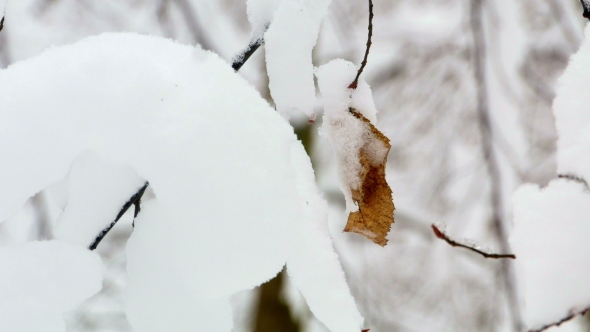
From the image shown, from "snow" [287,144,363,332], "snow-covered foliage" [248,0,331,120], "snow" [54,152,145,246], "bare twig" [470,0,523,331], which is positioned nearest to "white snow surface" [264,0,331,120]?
"snow-covered foliage" [248,0,331,120]

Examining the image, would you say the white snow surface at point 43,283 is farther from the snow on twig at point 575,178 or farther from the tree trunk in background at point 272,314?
the tree trunk in background at point 272,314

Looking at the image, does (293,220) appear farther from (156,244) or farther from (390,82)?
(390,82)

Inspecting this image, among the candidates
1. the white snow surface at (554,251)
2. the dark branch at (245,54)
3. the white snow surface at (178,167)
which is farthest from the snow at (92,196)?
the white snow surface at (554,251)

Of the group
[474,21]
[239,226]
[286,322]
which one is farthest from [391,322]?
[239,226]

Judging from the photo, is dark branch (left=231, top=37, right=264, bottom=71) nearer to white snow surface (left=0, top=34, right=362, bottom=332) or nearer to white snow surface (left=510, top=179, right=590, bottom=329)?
white snow surface (left=0, top=34, right=362, bottom=332)

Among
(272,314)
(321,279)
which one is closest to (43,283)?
(321,279)

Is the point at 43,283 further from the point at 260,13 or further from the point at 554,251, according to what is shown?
the point at 554,251
